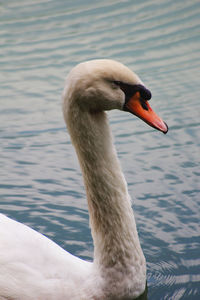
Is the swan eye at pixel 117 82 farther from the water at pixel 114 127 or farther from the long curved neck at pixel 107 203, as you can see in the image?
the water at pixel 114 127

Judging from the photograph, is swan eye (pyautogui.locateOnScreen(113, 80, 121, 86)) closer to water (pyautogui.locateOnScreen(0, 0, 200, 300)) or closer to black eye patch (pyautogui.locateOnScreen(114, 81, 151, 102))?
black eye patch (pyautogui.locateOnScreen(114, 81, 151, 102))

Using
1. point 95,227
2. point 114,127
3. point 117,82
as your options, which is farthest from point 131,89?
point 114,127

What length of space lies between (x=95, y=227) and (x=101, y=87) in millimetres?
730

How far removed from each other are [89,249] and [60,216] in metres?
0.46

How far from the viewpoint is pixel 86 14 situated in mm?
8719

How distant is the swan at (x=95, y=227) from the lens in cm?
299

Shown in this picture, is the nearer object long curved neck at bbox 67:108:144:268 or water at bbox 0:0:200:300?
long curved neck at bbox 67:108:144:268

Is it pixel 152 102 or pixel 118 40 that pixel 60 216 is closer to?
pixel 152 102

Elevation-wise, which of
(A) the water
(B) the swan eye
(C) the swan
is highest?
(B) the swan eye

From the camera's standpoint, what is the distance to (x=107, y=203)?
10.6 feet

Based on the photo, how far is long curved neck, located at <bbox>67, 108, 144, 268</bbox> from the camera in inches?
124

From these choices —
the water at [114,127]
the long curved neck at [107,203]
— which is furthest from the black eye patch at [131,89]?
the water at [114,127]

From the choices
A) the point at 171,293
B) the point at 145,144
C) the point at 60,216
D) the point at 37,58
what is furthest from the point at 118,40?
the point at 171,293

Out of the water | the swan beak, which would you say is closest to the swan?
the swan beak
